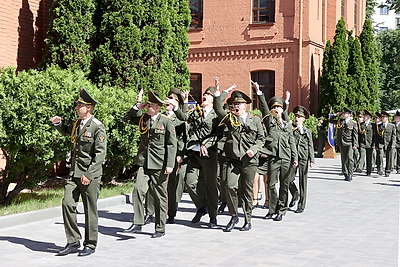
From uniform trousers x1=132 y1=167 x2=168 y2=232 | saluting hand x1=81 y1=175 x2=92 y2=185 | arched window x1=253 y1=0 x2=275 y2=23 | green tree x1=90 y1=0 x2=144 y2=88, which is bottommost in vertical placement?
uniform trousers x1=132 y1=167 x2=168 y2=232

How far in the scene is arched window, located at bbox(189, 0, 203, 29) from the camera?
29859 millimetres

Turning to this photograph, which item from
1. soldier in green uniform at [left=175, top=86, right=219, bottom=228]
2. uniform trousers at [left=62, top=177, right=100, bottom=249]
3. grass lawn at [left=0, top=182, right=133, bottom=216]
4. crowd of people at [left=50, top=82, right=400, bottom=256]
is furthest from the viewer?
grass lawn at [left=0, top=182, right=133, bottom=216]

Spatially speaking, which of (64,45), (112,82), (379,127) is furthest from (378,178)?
(64,45)

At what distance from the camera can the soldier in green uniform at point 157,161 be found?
8.89 metres

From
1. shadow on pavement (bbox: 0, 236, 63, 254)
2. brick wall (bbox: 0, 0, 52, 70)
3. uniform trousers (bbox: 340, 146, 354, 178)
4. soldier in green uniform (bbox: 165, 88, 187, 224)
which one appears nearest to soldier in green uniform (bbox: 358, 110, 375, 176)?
uniform trousers (bbox: 340, 146, 354, 178)

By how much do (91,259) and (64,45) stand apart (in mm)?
7941

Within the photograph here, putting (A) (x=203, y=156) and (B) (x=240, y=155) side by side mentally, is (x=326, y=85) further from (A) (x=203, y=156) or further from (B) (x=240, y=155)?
(B) (x=240, y=155)

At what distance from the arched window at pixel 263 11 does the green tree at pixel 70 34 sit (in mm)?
15091

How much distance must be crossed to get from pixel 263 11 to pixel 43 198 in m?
19.2

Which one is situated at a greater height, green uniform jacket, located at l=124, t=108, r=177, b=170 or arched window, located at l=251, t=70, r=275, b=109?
arched window, located at l=251, t=70, r=275, b=109

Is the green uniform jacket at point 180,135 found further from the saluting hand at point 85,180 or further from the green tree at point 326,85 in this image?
A: the green tree at point 326,85

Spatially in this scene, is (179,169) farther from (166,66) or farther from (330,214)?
(166,66)

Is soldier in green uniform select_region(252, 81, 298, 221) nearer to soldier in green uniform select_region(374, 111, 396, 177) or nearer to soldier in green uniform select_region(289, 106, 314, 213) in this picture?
soldier in green uniform select_region(289, 106, 314, 213)

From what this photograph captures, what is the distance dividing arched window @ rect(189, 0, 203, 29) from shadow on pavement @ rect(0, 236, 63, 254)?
2238 cm
